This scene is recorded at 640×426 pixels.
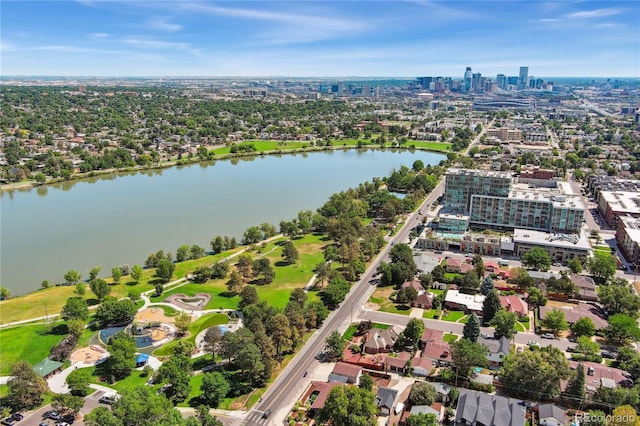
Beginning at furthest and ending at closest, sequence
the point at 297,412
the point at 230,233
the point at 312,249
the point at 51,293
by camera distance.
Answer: the point at 230,233, the point at 312,249, the point at 51,293, the point at 297,412

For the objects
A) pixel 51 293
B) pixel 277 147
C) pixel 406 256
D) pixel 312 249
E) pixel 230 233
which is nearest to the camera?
pixel 51 293

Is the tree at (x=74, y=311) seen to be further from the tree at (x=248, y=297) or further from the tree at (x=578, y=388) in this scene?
the tree at (x=578, y=388)

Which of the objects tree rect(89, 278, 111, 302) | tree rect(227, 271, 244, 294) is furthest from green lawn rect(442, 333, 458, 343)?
tree rect(89, 278, 111, 302)

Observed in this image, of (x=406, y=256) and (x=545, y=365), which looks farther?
(x=406, y=256)

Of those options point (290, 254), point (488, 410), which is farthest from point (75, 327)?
point (488, 410)

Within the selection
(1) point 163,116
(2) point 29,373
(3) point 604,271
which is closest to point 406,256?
(3) point 604,271

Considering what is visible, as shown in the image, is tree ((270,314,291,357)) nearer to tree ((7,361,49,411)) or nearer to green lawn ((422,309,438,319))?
green lawn ((422,309,438,319))

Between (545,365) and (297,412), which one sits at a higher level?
(545,365)

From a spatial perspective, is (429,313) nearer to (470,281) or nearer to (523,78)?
(470,281)

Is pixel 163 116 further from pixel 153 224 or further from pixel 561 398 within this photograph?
pixel 561 398
